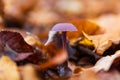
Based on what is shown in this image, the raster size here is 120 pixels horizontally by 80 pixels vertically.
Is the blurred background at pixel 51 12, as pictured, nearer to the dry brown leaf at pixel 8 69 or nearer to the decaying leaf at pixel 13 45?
the decaying leaf at pixel 13 45

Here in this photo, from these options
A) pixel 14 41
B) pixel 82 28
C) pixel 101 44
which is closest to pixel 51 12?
pixel 82 28

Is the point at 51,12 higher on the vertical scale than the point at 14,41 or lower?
lower

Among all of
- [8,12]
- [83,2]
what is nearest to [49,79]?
[8,12]

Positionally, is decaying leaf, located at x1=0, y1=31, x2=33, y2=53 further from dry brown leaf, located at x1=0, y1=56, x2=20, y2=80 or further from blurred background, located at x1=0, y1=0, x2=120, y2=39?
blurred background, located at x1=0, y1=0, x2=120, y2=39

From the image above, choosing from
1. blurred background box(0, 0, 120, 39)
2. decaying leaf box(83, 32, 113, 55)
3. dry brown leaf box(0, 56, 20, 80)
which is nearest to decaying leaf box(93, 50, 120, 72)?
decaying leaf box(83, 32, 113, 55)

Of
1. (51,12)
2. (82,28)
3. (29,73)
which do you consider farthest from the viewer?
(51,12)

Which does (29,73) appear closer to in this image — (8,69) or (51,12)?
(8,69)
